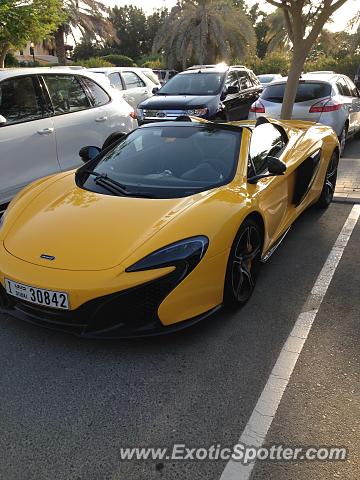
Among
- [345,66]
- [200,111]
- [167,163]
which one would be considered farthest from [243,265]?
[345,66]

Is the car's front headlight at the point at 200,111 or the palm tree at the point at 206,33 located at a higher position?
the palm tree at the point at 206,33

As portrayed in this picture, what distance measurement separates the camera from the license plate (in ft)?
9.05

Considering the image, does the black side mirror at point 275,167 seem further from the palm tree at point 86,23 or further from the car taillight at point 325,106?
the palm tree at point 86,23

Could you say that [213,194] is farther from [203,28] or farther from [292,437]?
[203,28]

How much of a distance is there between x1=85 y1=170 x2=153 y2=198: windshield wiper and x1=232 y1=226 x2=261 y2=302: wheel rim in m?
0.75

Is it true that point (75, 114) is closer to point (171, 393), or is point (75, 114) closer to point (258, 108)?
point (171, 393)

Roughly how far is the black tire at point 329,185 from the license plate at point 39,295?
3700 mm

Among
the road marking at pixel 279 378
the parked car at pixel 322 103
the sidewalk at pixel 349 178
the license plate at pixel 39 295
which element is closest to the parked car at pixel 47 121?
the license plate at pixel 39 295

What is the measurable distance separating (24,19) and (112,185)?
26.4 feet

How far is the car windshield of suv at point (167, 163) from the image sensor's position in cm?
360

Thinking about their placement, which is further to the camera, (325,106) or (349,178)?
(325,106)

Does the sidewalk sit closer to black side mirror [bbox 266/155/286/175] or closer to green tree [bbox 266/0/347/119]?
green tree [bbox 266/0/347/119]

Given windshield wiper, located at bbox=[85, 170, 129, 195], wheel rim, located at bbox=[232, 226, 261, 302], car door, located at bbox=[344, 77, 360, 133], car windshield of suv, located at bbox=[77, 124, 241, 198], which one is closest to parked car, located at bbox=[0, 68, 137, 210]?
car windshield of suv, located at bbox=[77, 124, 241, 198]

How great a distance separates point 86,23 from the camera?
2788cm
